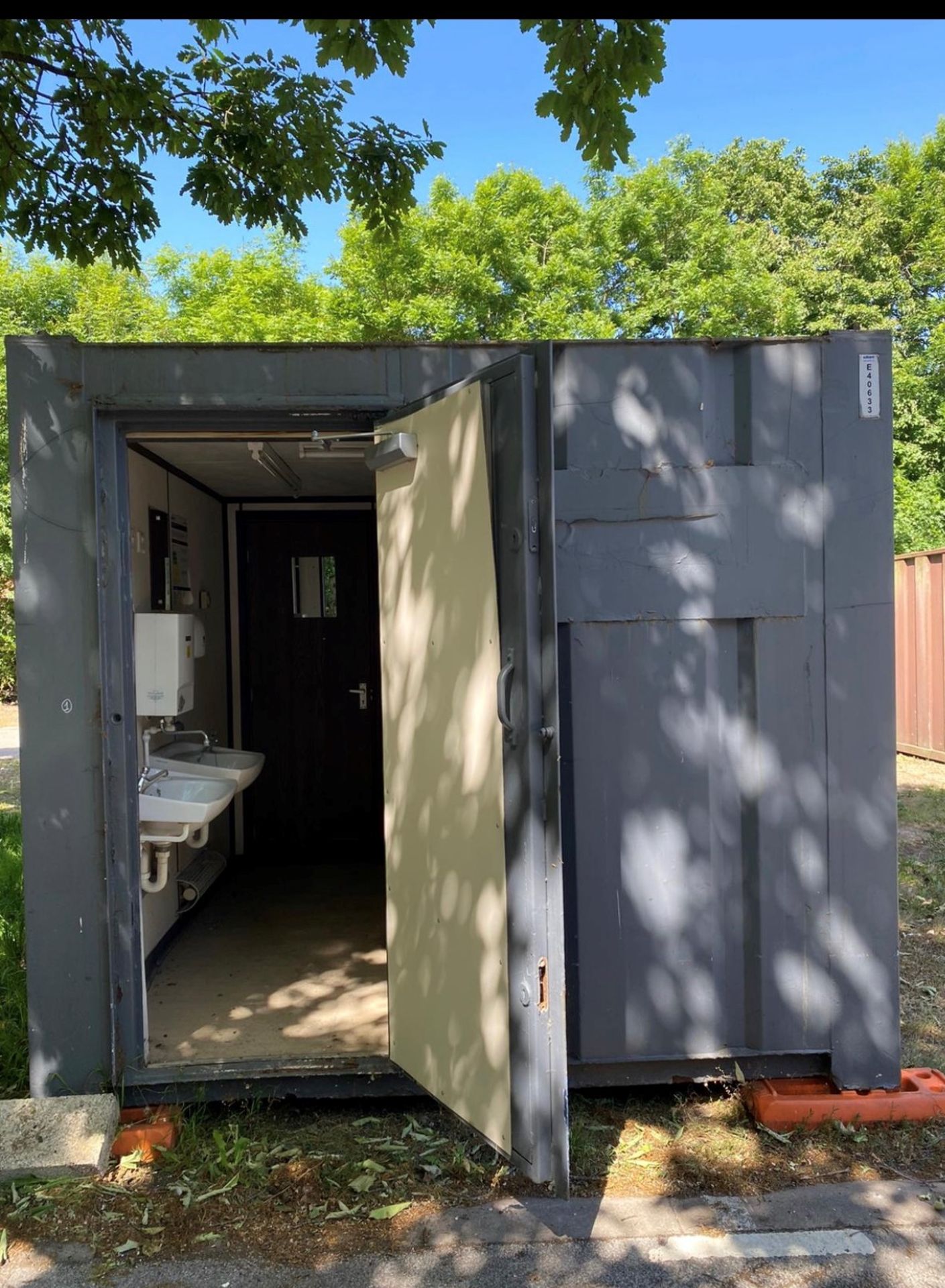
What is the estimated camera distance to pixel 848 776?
11.2 feet

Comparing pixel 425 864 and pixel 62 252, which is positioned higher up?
pixel 62 252

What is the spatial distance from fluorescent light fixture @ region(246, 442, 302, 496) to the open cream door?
140 centimetres

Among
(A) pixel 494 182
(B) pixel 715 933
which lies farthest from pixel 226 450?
(A) pixel 494 182

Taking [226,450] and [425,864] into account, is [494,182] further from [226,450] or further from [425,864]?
[425,864]

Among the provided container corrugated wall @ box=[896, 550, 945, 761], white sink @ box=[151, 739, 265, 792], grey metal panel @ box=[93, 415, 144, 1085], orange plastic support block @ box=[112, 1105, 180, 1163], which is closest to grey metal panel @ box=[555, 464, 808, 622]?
grey metal panel @ box=[93, 415, 144, 1085]

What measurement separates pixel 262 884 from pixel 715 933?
362 cm

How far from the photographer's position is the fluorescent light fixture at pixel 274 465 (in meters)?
4.68

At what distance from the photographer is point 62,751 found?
11.1 ft

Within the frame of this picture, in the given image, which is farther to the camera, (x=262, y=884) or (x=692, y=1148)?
(x=262, y=884)

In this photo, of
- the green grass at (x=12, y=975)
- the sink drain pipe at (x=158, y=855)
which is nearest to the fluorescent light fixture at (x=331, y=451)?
the sink drain pipe at (x=158, y=855)

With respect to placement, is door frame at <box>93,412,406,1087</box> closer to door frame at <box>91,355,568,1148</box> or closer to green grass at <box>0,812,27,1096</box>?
door frame at <box>91,355,568,1148</box>

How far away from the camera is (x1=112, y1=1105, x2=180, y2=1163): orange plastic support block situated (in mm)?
3262

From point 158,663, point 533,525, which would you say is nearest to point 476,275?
point 158,663

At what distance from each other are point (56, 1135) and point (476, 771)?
174 centimetres
